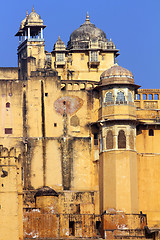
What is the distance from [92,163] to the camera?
78.2m

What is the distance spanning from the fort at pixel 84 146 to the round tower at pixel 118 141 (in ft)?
0.26

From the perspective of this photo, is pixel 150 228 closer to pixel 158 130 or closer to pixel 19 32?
pixel 158 130

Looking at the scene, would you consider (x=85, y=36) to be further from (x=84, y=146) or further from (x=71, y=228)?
(x=71, y=228)

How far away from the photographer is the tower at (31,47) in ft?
265

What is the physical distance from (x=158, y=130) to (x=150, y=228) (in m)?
8.51

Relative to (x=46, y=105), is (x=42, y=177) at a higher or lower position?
lower

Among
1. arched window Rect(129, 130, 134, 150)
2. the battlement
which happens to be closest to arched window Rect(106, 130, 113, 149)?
arched window Rect(129, 130, 134, 150)

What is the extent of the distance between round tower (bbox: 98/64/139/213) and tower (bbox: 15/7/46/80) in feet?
20.0

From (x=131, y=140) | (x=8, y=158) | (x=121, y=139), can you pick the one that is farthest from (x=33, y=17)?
(x=8, y=158)

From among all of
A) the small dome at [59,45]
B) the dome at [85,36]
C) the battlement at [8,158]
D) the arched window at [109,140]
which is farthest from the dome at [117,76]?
the battlement at [8,158]

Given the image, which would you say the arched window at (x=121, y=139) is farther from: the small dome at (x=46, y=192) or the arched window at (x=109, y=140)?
the small dome at (x=46, y=192)

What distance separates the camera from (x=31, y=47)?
81688 mm

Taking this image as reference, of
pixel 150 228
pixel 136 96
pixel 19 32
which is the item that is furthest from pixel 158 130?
pixel 19 32

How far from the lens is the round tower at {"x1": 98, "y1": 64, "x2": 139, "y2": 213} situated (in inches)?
2943
